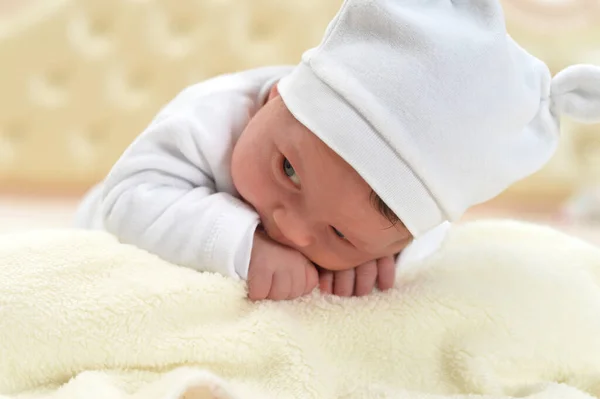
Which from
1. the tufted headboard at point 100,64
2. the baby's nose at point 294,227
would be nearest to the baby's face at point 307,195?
the baby's nose at point 294,227

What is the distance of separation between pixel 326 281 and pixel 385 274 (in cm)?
8

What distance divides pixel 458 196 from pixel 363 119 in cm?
15

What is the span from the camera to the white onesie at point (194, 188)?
2.74ft

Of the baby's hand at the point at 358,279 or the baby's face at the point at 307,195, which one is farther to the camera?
the baby's hand at the point at 358,279

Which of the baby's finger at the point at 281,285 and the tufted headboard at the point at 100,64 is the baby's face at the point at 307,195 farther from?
the tufted headboard at the point at 100,64

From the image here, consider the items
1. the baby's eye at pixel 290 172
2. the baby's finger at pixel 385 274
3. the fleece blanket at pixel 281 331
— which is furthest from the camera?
the baby's finger at pixel 385 274

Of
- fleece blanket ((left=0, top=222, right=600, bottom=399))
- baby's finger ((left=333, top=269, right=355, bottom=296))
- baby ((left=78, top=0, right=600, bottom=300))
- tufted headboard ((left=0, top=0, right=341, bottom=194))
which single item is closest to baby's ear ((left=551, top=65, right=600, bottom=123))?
baby ((left=78, top=0, right=600, bottom=300))

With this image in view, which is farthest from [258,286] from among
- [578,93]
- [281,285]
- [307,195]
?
[578,93]

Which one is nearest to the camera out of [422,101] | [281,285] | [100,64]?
[422,101]

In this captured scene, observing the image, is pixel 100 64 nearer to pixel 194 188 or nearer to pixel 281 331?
pixel 194 188

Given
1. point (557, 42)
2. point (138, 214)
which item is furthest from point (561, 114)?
point (557, 42)

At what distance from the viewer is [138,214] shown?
867mm

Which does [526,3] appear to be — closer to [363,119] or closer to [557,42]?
[557,42]

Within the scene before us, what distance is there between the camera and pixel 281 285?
84cm
